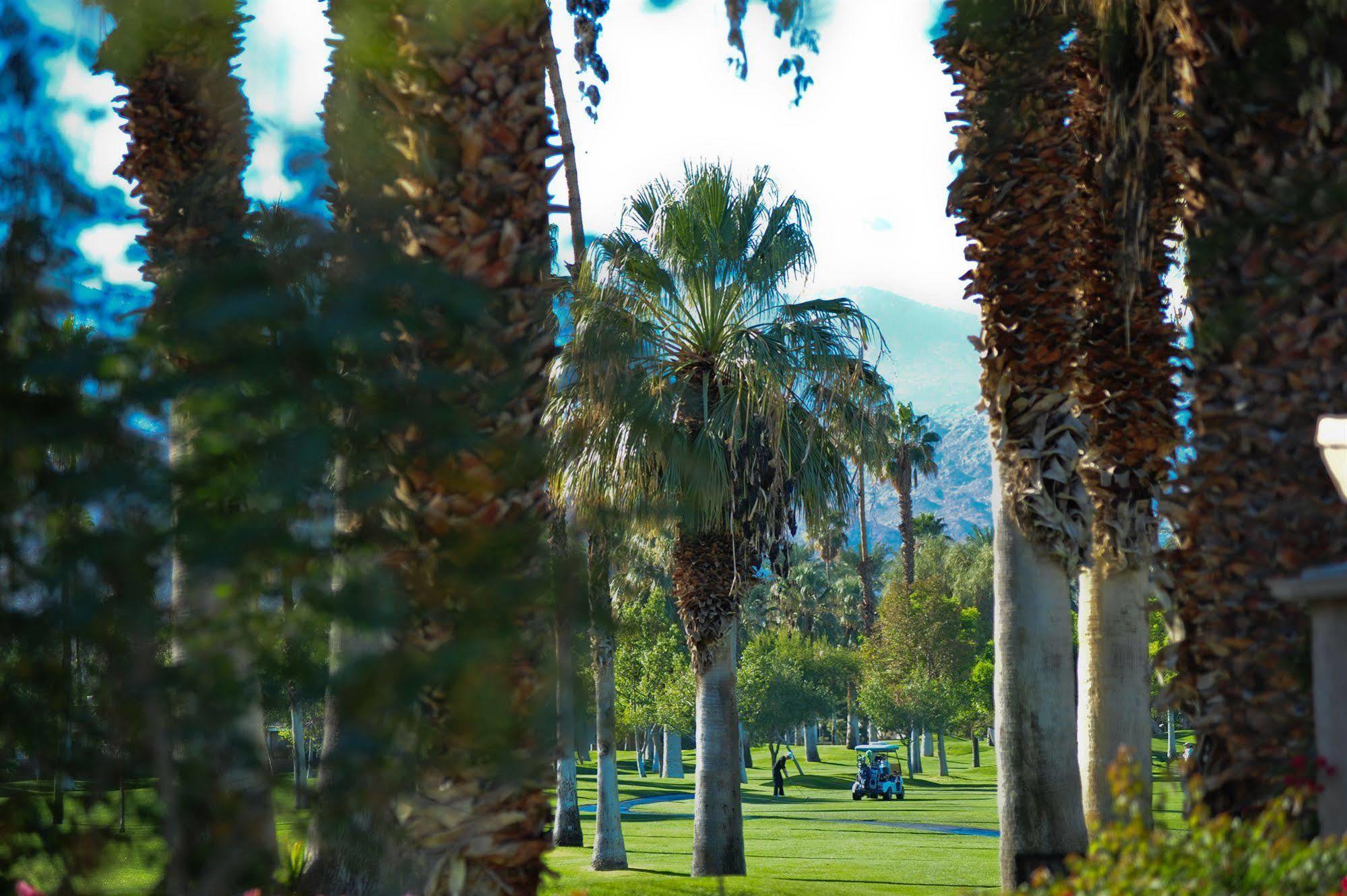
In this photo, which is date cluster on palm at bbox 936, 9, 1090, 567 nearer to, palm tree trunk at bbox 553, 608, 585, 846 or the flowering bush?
the flowering bush

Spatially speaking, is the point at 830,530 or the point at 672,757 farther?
the point at 672,757

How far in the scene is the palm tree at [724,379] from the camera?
15938 mm

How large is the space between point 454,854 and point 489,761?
206cm

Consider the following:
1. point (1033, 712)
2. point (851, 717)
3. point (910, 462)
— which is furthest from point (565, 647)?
point (851, 717)

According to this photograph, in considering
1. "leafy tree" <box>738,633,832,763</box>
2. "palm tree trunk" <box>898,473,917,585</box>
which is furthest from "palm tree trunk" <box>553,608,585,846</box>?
"leafy tree" <box>738,633,832,763</box>

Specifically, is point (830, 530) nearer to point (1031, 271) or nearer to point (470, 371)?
point (1031, 271)

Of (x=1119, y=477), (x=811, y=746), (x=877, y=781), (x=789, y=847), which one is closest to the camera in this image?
(x=1119, y=477)

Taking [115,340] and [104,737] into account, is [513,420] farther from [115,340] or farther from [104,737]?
[104,737]

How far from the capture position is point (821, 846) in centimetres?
2416

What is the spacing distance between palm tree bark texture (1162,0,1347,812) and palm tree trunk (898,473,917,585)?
44.8 meters

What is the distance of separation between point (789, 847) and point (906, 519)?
3200 centimetres

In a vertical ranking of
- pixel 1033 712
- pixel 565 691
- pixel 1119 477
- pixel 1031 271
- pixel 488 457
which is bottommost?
pixel 1033 712

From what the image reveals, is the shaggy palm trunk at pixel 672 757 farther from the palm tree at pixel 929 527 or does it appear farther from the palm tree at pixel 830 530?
the palm tree at pixel 830 530

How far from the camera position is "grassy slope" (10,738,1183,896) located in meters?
2.63
